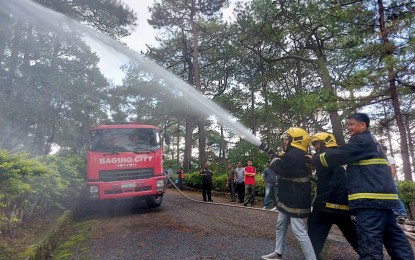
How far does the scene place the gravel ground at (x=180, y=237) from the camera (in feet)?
15.7

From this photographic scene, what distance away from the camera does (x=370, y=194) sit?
10.2 ft

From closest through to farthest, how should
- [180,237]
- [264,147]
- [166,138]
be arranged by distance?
[264,147] < [180,237] < [166,138]

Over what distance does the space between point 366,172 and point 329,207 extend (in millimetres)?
742

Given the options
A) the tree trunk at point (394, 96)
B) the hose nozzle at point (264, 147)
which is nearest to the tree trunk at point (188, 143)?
the tree trunk at point (394, 96)

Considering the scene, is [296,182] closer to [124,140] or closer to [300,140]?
[300,140]

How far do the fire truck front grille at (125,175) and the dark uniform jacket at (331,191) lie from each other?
20.0 feet

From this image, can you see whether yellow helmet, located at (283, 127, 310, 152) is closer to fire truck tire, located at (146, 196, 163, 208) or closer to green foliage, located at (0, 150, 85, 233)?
green foliage, located at (0, 150, 85, 233)

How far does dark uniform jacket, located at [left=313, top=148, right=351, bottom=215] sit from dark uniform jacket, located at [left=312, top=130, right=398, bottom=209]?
1.55ft

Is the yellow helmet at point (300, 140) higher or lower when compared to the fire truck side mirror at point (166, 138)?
lower

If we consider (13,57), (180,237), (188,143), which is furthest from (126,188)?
(188,143)

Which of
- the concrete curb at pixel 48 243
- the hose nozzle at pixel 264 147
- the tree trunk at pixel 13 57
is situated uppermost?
the tree trunk at pixel 13 57

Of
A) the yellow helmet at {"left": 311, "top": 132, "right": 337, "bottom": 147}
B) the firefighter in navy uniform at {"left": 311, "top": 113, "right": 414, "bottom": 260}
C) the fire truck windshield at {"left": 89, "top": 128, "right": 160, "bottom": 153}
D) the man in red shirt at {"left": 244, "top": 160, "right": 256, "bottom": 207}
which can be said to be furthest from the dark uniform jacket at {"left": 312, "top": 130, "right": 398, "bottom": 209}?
the man in red shirt at {"left": 244, "top": 160, "right": 256, "bottom": 207}

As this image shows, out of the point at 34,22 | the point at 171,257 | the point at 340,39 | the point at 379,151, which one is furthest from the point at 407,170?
the point at 34,22

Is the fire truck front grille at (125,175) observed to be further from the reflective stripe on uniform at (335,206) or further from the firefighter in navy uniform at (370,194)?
the firefighter in navy uniform at (370,194)
